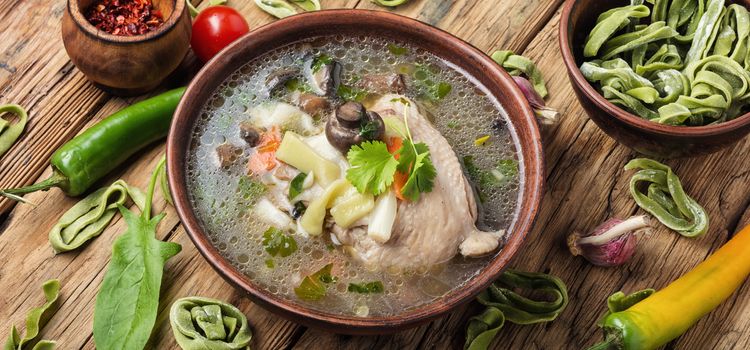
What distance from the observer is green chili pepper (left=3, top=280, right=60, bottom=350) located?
117 inches

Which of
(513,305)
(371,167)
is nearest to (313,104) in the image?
(371,167)

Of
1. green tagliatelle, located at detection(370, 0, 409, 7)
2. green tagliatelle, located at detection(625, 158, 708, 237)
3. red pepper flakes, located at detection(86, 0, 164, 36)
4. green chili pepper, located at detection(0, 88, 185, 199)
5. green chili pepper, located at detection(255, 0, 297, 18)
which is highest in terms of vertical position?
red pepper flakes, located at detection(86, 0, 164, 36)

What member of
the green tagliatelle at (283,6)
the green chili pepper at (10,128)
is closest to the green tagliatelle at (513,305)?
the green tagliatelle at (283,6)

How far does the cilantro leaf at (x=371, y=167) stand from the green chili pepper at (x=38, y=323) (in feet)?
3.76

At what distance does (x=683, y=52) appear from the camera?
331 centimetres

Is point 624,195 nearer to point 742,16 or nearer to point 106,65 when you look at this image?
point 742,16

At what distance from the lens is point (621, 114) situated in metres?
3.04

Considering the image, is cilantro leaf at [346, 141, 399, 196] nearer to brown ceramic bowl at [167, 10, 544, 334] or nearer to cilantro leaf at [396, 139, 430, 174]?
cilantro leaf at [396, 139, 430, 174]

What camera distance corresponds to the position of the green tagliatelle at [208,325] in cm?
293

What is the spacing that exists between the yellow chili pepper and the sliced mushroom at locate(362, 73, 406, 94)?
1041mm

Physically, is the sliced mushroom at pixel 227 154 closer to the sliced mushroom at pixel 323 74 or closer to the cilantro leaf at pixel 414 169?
the sliced mushroom at pixel 323 74

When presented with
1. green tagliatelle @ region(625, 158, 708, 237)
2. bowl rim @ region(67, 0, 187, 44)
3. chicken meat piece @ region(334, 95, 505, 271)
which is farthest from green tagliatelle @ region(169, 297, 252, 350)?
green tagliatelle @ region(625, 158, 708, 237)

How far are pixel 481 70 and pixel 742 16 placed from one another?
37.9 inches

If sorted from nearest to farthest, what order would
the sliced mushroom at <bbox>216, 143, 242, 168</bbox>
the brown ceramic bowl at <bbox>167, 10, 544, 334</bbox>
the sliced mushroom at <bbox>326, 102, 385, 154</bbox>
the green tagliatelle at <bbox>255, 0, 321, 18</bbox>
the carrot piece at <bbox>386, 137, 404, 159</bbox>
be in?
the brown ceramic bowl at <bbox>167, 10, 544, 334</bbox>
the sliced mushroom at <bbox>326, 102, 385, 154</bbox>
the carrot piece at <bbox>386, 137, 404, 159</bbox>
the sliced mushroom at <bbox>216, 143, 242, 168</bbox>
the green tagliatelle at <bbox>255, 0, 321, 18</bbox>
